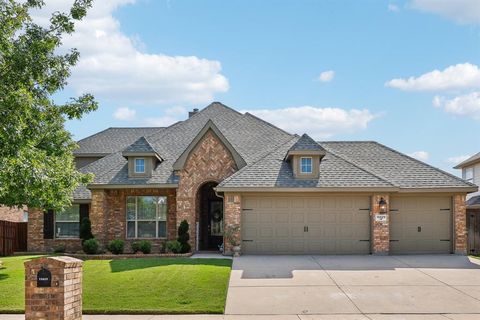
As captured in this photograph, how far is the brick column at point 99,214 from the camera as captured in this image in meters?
22.9

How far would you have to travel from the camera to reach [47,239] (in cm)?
2444

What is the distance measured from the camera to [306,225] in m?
21.0

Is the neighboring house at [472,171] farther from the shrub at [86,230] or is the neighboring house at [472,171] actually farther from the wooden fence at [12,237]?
the wooden fence at [12,237]

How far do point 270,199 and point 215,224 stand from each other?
4.71m

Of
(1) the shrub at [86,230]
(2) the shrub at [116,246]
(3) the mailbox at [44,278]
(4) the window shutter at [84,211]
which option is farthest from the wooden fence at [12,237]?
(3) the mailbox at [44,278]

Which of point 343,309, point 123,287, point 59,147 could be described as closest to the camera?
point 343,309

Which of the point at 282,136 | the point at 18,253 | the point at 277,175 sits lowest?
the point at 18,253

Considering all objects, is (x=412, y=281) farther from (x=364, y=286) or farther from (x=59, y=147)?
(x=59, y=147)

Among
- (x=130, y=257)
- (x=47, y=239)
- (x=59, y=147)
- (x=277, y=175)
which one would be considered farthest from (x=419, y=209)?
(x=47, y=239)

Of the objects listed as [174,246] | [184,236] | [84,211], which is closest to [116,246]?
[174,246]

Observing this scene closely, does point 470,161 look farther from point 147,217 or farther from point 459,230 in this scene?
point 147,217

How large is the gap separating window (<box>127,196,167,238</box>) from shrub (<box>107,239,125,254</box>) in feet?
4.87

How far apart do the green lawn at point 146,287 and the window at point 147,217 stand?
5220mm

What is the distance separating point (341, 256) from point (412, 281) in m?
4.97
